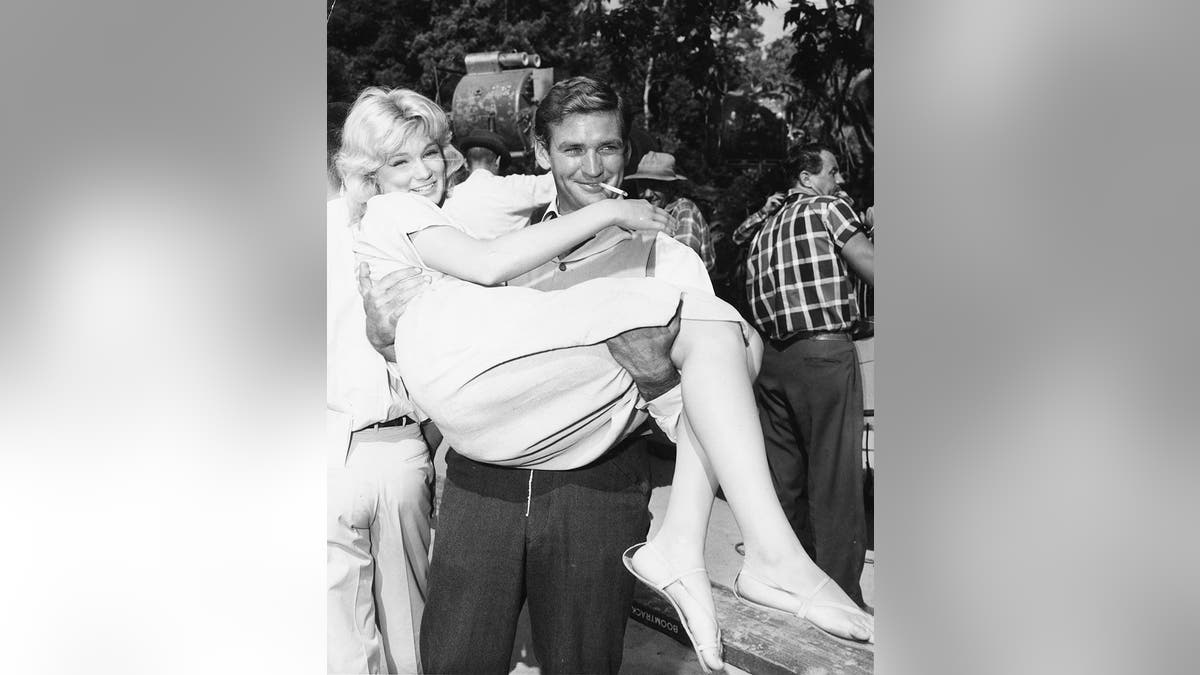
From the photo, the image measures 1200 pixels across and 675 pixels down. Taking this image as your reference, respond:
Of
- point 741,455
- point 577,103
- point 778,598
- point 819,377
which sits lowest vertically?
point 778,598

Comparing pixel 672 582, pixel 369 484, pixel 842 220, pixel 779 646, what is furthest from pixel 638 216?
pixel 779 646

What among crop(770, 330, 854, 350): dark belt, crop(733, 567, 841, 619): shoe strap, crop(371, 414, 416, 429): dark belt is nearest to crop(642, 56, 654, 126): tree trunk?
crop(770, 330, 854, 350): dark belt

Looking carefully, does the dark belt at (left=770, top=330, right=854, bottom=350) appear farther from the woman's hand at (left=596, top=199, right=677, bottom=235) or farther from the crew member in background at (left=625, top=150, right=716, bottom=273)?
the woman's hand at (left=596, top=199, right=677, bottom=235)

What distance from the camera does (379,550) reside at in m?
3.43

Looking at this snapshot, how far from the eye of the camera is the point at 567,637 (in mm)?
3195

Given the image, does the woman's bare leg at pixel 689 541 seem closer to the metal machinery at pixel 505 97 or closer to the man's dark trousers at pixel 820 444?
the man's dark trousers at pixel 820 444

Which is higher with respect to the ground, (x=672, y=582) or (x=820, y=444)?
(x=820, y=444)

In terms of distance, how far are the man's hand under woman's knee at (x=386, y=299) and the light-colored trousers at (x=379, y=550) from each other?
0.88ft

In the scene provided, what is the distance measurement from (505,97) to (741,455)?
49.0 inches

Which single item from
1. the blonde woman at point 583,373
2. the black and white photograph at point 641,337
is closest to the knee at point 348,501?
the black and white photograph at point 641,337

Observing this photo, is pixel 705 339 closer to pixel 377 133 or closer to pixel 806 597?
pixel 806 597

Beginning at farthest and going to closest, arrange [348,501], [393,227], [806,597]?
[348,501]
[393,227]
[806,597]
